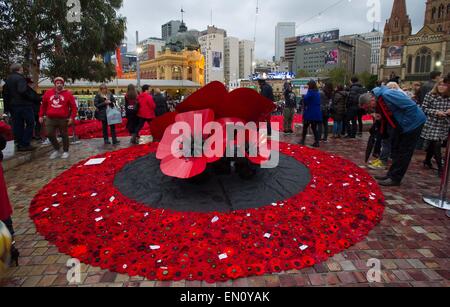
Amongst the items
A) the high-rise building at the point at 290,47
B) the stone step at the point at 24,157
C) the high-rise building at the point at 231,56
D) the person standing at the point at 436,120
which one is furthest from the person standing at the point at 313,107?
the high-rise building at the point at 290,47

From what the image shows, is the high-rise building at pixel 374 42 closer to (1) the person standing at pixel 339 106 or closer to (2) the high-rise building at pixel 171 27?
(2) the high-rise building at pixel 171 27

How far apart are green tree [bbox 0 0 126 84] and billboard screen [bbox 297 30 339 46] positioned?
387 feet

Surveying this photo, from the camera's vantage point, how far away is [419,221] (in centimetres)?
356

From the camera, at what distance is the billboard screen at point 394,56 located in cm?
8450

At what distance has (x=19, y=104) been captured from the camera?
21.9 ft

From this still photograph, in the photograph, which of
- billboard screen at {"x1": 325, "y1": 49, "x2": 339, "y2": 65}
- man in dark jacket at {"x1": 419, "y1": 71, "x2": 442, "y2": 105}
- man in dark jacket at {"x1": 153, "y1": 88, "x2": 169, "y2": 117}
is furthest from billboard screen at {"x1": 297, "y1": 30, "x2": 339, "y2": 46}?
man in dark jacket at {"x1": 153, "y1": 88, "x2": 169, "y2": 117}

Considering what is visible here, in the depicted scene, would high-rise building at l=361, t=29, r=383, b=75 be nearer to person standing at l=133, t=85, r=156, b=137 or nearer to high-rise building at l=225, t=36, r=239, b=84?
high-rise building at l=225, t=36, r=239, b=84

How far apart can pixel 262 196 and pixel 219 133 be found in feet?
3.53

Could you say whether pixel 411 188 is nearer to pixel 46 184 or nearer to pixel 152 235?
pixel 152 235

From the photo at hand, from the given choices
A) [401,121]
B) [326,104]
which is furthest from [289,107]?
[401,121]

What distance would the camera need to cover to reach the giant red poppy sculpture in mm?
4031

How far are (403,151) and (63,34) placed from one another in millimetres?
12635

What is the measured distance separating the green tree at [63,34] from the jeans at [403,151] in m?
12.0
